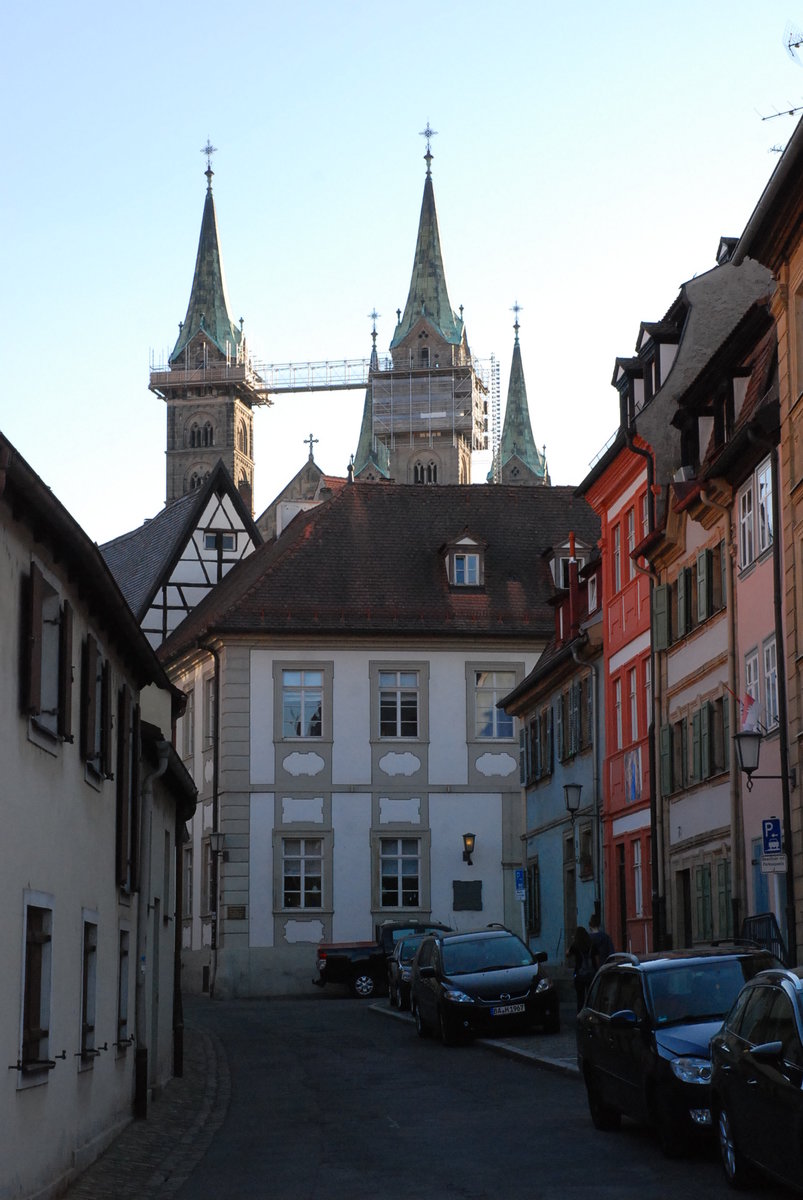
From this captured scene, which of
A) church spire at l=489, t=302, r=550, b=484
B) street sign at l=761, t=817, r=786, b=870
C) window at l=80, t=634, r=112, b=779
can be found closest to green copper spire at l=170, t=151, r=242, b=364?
church spire at l=489, t=302, r=550, b=484

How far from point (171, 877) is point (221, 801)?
901 inches

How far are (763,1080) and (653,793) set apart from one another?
22849 millimetres

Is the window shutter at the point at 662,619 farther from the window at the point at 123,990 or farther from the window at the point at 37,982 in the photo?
the window at the point at 37,982

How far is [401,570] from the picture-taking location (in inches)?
2110

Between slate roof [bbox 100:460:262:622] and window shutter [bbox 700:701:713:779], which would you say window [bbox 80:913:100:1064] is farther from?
slate roof [bbox 100:460:262:622]

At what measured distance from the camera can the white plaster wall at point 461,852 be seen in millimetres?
50562

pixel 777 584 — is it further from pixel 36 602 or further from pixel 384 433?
pixel 384 433

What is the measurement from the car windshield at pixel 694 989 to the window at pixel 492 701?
3575 cm

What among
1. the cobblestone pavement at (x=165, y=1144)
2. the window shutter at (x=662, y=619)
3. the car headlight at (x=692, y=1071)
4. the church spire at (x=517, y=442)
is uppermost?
the church spire at (x=517, y=442)

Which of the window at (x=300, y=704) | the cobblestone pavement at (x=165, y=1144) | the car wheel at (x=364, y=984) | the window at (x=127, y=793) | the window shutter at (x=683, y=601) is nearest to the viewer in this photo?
the cobblestone pavement at (x=165, y=1144)

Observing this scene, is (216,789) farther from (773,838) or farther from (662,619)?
(773,838)

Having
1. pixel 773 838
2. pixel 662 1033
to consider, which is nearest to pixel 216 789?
pixel 773 838

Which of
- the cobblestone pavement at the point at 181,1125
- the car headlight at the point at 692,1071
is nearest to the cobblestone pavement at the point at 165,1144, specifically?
the cobblestone pavement at the point at 181,1125

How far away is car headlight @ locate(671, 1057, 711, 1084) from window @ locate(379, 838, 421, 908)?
35.9m
